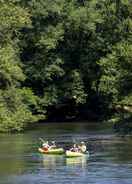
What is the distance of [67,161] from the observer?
65750 mm

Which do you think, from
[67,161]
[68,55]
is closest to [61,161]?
[67,161]

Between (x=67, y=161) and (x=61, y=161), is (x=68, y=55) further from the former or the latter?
(x=67, y=161)

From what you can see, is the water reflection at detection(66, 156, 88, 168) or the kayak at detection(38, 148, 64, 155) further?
the kayak at detection(38, 148, 64, 155)

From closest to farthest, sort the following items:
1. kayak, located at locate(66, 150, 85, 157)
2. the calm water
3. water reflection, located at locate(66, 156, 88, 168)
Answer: the calm water < water reflection, located at locate(66, 156, 88, 168) < kayak, located at locate(66, 150, 85, 157)

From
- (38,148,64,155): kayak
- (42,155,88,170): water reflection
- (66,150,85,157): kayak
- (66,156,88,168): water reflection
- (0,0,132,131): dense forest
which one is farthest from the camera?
(0,0,132,131): dense forest

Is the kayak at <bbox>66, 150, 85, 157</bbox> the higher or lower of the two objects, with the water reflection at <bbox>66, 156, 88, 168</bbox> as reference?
higher

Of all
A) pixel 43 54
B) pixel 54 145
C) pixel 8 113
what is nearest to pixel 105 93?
pixel 43 54

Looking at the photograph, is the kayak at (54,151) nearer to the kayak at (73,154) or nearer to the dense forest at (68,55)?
the kayak at (73,154)

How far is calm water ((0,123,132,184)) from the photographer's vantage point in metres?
55.3

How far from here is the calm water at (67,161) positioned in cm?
5531

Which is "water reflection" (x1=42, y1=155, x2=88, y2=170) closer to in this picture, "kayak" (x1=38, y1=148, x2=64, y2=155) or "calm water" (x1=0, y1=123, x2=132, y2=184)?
"calm water" (x1=0, y1=123, x2=132, y2=184)

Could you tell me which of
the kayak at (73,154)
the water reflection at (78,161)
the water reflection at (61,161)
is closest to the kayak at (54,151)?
the water reflection at (61,161)

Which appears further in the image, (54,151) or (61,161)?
(54,151)

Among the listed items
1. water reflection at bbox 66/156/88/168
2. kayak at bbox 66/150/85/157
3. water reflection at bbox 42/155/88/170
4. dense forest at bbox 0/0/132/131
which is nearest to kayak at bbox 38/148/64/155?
water reflection at bbox 42/155/88/170
